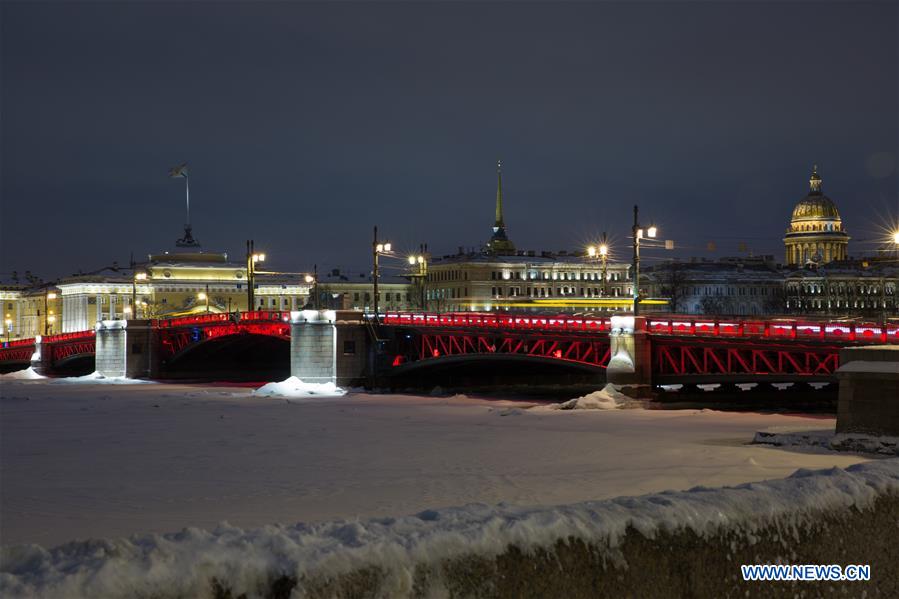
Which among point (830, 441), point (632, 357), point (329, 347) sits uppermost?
point (329, 347)

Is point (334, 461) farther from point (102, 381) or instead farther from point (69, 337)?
point (69, 337)

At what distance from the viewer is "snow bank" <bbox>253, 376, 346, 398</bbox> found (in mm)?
55691

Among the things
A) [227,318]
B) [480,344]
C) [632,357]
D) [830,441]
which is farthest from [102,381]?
[830,441]

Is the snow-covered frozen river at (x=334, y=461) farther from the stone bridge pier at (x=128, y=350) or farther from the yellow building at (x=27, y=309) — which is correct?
the yellow building at (x=27, y=309)

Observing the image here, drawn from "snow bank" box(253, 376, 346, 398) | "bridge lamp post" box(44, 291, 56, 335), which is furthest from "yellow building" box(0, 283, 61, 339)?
"snow bank" box(253, 376, 346, 398)

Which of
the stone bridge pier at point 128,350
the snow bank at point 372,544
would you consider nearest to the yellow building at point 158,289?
the stone bridge pier at point 128,350

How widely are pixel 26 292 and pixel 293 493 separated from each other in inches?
6638

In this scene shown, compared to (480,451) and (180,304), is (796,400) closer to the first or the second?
(480,451)

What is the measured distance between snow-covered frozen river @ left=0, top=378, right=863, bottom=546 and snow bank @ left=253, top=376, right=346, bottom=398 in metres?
11.2

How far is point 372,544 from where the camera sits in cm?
995

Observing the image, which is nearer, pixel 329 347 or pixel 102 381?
pixel 329 347

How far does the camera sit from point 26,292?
17738 centimetres

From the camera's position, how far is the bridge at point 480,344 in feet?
127

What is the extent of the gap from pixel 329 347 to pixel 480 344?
1009 cm
